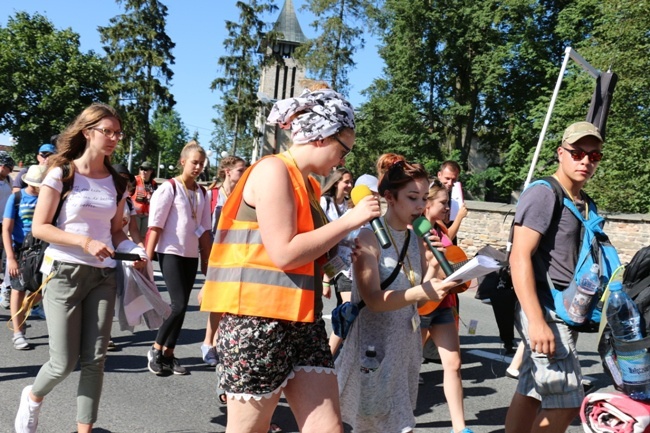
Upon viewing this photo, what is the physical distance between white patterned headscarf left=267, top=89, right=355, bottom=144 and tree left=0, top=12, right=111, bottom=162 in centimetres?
5359

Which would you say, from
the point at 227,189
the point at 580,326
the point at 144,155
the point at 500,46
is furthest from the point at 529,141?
the point at 580,326

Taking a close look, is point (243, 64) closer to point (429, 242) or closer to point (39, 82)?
point (39, 82)

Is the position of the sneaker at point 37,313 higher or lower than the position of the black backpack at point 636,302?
lower

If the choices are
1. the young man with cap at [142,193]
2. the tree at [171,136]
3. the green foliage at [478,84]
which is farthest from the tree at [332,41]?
the tree at [171,136]

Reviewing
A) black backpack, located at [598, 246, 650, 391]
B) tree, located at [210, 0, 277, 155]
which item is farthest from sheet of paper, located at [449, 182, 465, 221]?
tree, located at [210, 0, 277, 155]

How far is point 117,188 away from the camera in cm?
391

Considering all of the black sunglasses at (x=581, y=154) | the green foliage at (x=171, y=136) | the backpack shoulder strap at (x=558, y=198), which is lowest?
the green foliage at (x=171, y=136)

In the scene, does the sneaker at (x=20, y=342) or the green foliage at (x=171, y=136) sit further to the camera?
the green foliage at (x=171, y=136)

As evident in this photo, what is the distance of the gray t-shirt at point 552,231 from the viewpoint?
3.28m

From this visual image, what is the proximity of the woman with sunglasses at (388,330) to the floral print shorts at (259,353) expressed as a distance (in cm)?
68

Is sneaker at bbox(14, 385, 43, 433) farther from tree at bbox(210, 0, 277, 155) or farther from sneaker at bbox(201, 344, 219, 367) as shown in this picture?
tree at bbox(210, 0, 277, 155)

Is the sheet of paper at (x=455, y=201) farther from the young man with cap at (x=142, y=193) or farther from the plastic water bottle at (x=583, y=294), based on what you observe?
the young man with cap at (x=142, y=193)

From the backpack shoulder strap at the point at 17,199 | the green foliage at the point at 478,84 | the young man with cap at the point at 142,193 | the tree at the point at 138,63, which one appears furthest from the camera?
the tree at the point at 138,63

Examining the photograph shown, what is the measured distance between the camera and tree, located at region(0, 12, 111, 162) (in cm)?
5322
